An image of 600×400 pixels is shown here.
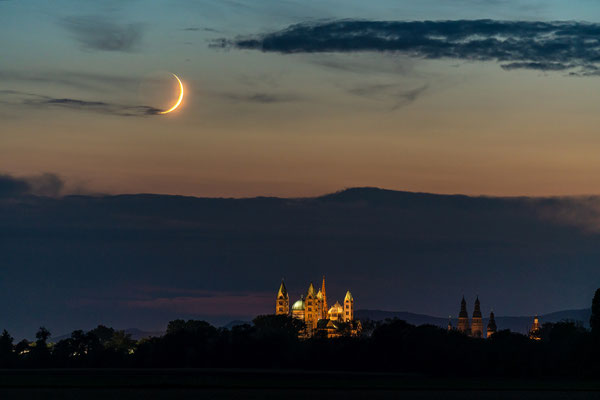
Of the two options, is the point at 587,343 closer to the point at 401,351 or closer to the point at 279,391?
the point at 401,351

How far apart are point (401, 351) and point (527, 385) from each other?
56279mm

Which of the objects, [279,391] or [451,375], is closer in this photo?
[279,391]

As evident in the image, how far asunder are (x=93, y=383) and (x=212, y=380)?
15.9 metres

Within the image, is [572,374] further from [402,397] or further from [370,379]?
[402,397]

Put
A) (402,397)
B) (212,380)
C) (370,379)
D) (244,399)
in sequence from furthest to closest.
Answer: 1. (370,379)
2. (212,380)
3. (402,397)
4. (244,399)

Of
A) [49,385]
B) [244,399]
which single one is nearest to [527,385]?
[244,399]

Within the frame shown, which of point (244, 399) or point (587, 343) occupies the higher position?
point (587, 343)

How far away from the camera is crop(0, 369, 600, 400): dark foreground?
114000 millimetres

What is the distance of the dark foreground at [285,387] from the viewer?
114000 mm

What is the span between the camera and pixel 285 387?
130875 millimetres

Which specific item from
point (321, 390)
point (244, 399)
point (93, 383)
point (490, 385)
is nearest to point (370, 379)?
point (490, 385)

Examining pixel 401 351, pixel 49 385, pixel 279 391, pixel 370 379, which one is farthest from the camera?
pixel 401 351

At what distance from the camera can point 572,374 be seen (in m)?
170

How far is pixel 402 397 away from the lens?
371 feet
